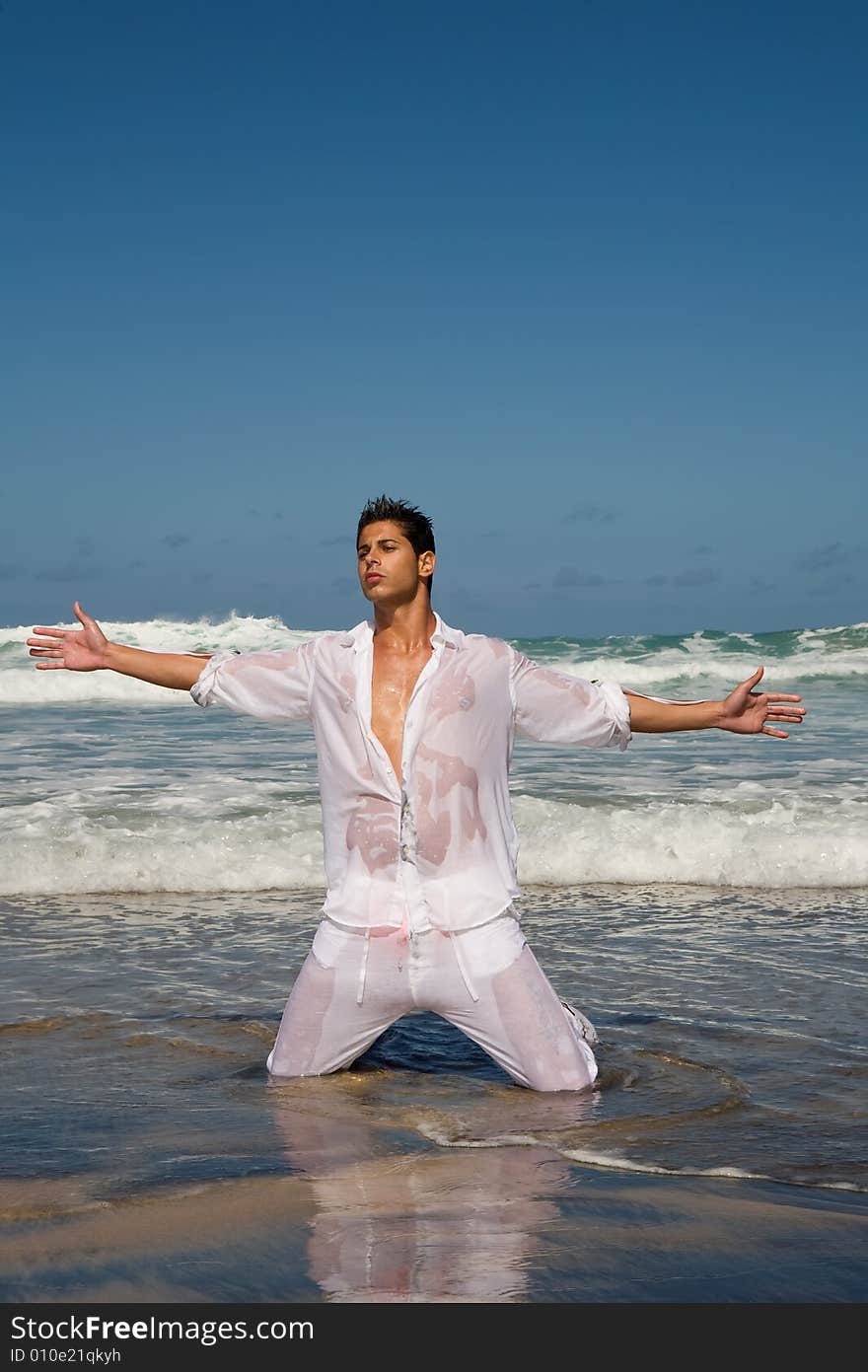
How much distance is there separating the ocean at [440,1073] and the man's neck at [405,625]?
5.81 feet

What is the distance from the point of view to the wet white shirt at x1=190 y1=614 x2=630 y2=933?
184 inches

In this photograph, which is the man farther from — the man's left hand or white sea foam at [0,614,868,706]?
white sea foam at [0,614,868,706]

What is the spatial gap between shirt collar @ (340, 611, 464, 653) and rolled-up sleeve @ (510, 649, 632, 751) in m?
0.23

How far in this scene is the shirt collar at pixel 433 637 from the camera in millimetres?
4781

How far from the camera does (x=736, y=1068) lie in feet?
18.0

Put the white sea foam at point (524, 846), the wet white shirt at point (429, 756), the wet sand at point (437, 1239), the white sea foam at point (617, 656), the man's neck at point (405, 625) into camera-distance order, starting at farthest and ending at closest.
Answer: the white sea foam at point (617, 656) → the white sea foam at point (524, 846) → the man's neck at point (405, 625) → the wet white shirt at point (429, 756) → the wet sand at point (437, 1239)

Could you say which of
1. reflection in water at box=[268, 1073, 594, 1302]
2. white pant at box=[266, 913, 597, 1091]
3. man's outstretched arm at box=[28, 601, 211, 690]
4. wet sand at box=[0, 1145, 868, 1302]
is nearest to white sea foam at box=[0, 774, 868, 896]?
white pant at box=[266, 913, 597, 1091]

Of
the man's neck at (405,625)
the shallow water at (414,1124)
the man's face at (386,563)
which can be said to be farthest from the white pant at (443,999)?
the man's face at (386,563)

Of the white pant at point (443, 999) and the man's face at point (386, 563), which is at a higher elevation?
the man's face at point (386, 563)

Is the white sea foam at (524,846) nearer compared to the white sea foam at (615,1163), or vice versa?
the white sea foam at (615,1163)

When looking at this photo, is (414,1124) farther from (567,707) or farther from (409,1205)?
(567,707)

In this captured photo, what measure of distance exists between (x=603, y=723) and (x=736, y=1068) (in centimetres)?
182

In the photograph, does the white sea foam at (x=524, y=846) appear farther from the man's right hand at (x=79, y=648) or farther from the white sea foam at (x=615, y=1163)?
the white sea foam at (x=615, y=1163)

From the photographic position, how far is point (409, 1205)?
3771 mm
